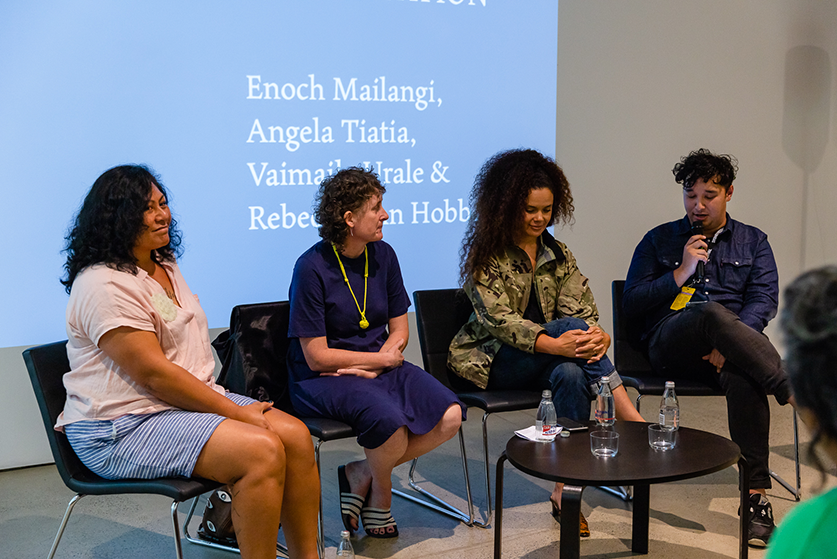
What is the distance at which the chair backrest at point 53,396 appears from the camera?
7.08 ft

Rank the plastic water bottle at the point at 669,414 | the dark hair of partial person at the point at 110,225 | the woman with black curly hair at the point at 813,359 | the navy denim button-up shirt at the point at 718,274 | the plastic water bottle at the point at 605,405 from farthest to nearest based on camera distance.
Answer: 1. the navy denim button-up shirt at the point at 718,274
2. the plastic water bottle at the point at 605,405
3. the plastic water bottle at the point at 669,414
4. the dark hair of partial person at the point at 110,225
5. the woman with black curly hair at the point at 813,359

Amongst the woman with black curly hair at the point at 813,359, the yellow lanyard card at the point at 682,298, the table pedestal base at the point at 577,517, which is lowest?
the table pedestal base at the point at 577,517

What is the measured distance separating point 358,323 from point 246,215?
108 centimetres

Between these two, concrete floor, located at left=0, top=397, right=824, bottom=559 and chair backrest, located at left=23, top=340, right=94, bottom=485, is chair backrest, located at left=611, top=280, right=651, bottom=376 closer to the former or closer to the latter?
concrete floor, located at left=0, top=397, right=824, bottom=559

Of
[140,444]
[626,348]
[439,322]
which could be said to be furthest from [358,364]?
[626,348]

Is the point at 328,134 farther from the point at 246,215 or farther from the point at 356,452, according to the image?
the point at 356,452

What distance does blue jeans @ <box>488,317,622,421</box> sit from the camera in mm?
2830

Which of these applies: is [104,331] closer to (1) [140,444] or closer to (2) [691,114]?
(1) [140,444]

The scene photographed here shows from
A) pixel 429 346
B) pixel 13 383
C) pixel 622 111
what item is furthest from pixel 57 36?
pixel 622 111

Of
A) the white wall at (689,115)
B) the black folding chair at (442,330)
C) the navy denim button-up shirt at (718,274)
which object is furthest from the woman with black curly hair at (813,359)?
the white wall at (689,115)

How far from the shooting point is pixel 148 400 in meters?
2.24

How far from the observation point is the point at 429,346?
3.16 meters

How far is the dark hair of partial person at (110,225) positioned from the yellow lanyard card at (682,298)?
6.91 ft

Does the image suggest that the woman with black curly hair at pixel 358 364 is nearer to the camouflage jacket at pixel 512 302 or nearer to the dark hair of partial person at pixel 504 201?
the camouflage jacket at pixel 512 302
